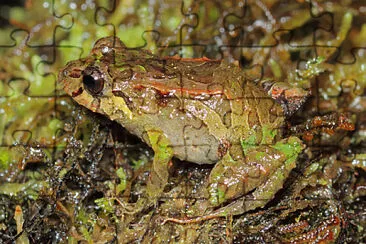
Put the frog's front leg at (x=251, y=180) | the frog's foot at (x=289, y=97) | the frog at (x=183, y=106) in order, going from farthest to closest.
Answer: the frog's foot at (x=289, y=97), the frog at (x=183, y=106), the frog's front leg at (x=251, y=180)

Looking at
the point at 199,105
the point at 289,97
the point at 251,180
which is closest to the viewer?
the point at 251,180

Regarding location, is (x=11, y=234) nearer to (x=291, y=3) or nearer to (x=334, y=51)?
(x=334, y=51)

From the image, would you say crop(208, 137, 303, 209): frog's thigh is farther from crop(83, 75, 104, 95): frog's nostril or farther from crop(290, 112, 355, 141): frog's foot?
crop(83, 75, 104, 95): frog's nostril

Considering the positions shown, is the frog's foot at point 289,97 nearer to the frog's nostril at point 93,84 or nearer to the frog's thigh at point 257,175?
the frog's thigh at point 257,175

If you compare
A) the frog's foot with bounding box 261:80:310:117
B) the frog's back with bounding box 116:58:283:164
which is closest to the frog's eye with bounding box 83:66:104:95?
the frog's back with bounding box 116:58:283:164

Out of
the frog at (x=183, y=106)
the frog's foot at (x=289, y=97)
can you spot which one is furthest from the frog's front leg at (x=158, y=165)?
the frog's foot at (x=289, y=97)

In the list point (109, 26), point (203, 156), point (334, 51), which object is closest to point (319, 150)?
point (203, 156)

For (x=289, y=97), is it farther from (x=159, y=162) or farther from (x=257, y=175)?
(x=159, y=162)


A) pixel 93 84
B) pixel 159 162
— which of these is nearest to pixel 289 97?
pixel 159 162
